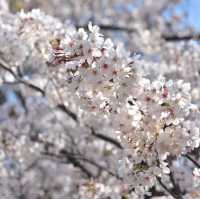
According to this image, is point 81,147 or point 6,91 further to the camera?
point 6,91

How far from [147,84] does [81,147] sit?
182 inches

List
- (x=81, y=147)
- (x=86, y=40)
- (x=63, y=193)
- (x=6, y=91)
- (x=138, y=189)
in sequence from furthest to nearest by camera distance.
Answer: (x=6, y=91) < (x=63, y=193) < (x=81, y=147) < (x=138, y=189) < (x=86, y=40)

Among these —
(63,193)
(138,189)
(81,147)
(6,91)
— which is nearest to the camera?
(138,189)

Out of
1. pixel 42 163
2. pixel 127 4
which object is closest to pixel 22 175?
pixel 42 163

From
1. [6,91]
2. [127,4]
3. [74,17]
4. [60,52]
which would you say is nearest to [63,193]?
[6,91]

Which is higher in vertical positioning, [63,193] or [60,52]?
[63,193]

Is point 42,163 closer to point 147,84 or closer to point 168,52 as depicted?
point 168,52

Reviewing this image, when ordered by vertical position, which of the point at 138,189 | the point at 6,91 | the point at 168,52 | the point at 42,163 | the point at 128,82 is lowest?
the point at 138,189

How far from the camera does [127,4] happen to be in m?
14.3

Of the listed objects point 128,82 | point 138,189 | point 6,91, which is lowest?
point 138,189

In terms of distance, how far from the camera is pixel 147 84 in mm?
3160

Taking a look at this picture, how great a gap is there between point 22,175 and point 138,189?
485 cm

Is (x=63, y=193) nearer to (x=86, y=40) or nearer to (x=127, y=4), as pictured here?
(x=86, y=40)

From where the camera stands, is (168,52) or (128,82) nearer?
(128,82)
